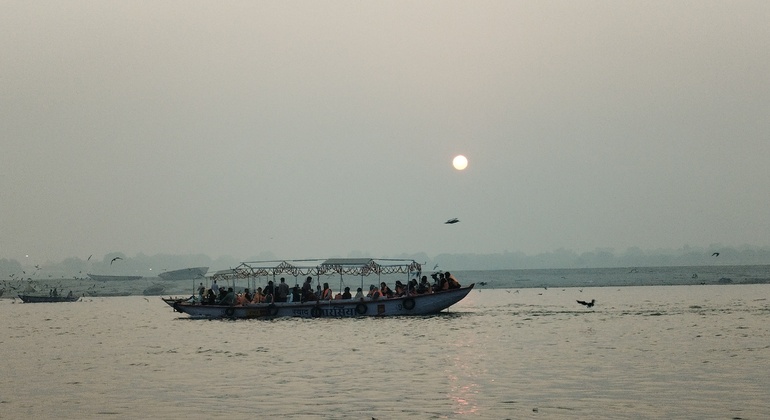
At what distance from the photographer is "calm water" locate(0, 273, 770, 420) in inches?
813

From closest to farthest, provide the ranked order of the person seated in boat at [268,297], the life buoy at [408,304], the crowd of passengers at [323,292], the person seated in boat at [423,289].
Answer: the life buoy at [408,304]
the person seated in boat at [423,289]
the crowd of passengers at [323,292]
the person seated in boat at [268,297]

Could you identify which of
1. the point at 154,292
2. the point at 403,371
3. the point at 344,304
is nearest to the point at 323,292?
the point at 344,304

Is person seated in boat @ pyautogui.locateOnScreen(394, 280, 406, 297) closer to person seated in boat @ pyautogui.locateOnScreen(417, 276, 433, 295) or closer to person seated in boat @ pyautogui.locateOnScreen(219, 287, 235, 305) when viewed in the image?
person seated in boat @ pyautogui.locateOnScreen(417, 276, 433, 295)

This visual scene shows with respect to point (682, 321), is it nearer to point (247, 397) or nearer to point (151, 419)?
point (247, 397)

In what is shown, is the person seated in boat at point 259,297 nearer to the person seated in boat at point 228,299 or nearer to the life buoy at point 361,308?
the person seated in boat at point 228,299

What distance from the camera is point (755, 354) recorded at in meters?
30.4

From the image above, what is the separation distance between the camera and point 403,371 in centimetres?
2753

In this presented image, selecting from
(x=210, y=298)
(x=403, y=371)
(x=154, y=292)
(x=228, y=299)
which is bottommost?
(x=403, y=371)

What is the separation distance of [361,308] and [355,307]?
1.36ft

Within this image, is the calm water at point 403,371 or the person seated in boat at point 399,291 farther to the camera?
the person seated in boat at point 399,291

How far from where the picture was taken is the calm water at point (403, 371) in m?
20.6

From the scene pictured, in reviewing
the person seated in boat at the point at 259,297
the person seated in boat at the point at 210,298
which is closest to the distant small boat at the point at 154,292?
the person seated in boat at the point at 210,298

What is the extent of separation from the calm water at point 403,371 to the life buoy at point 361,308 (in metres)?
3.75

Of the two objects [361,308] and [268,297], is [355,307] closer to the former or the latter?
[361,308]
